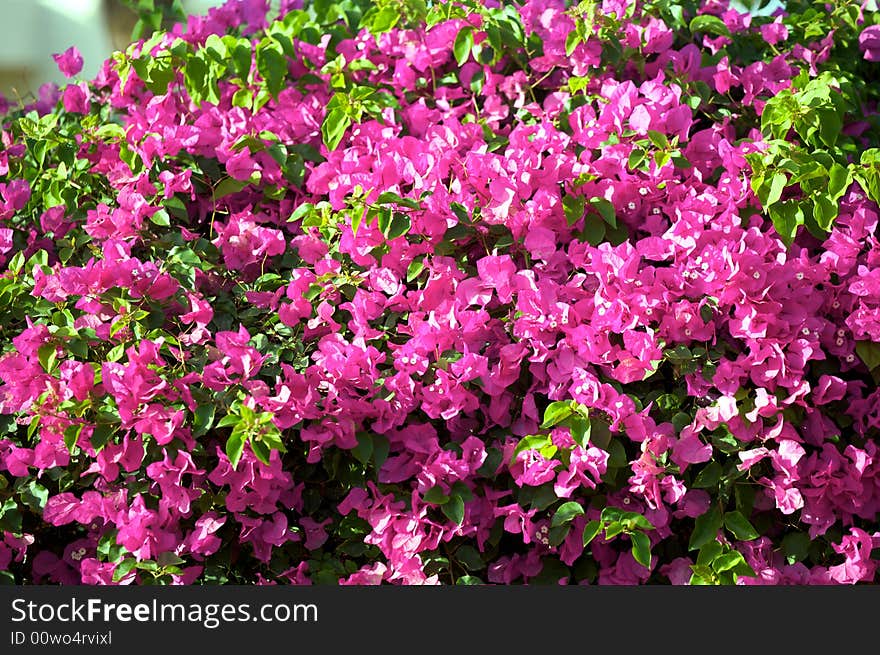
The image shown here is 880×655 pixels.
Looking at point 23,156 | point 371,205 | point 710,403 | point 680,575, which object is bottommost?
point 680,575

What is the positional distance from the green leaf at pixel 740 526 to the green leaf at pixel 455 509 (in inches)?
14.3

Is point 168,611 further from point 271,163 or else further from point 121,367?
point 271,163

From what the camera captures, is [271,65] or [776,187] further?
[271,65]

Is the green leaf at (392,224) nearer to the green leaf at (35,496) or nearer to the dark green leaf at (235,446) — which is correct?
the dark green leaf at (235,446)

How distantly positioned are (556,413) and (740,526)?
0.30 metres

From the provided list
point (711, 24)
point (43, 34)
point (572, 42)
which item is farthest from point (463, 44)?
point (43, 34)

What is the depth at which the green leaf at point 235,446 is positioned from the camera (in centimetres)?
130

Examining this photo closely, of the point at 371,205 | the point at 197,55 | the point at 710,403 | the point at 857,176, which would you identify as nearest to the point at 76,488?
the point at 371,205

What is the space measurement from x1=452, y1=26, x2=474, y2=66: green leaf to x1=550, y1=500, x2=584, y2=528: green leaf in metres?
0.79

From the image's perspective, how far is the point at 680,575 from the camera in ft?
4.75

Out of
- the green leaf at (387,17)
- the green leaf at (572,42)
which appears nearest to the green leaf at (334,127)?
the green leaf at (387,17)

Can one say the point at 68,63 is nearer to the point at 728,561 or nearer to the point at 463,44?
the point at 463,44

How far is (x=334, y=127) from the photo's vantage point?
1768mm

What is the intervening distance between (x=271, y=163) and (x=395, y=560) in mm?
722
